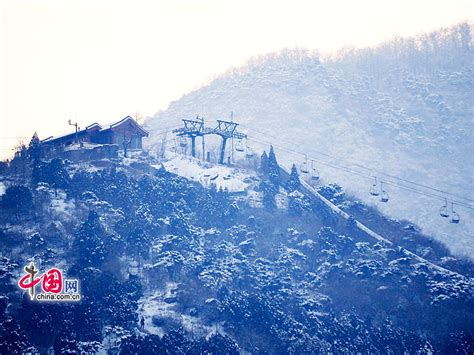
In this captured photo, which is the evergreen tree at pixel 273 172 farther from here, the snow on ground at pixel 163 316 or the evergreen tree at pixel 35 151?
the evergreen tree at pixel 35 151

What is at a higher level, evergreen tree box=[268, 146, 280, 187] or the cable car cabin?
the cable car cabin

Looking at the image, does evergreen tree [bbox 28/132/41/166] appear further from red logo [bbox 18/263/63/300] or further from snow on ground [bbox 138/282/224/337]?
A: snow on ground [bbox 138/282/224/337]

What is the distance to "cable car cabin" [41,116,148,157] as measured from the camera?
5753cm

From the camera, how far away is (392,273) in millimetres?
46156

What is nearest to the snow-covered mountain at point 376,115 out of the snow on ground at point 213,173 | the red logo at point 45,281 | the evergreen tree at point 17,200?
the snow on ground at point 213,173

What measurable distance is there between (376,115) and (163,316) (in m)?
80.6

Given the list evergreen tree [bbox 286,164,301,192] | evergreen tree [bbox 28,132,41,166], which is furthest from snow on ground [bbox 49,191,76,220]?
evergreen tree [bbox 286,164,301,192]

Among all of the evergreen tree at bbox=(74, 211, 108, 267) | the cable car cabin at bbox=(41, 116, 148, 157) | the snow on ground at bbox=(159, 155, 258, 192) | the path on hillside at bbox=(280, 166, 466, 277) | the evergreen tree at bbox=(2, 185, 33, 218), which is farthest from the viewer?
the cable car cabin at bbox=(41, 116, 148, 157)

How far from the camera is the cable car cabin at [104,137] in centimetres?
5753

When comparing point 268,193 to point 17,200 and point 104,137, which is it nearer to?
point 104,137

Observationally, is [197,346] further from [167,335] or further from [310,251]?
[310,251]

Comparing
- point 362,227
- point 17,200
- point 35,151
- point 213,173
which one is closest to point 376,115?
point 362,227

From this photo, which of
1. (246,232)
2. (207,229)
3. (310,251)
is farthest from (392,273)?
(207,229)

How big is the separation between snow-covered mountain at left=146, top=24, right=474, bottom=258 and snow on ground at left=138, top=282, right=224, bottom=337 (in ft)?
153
